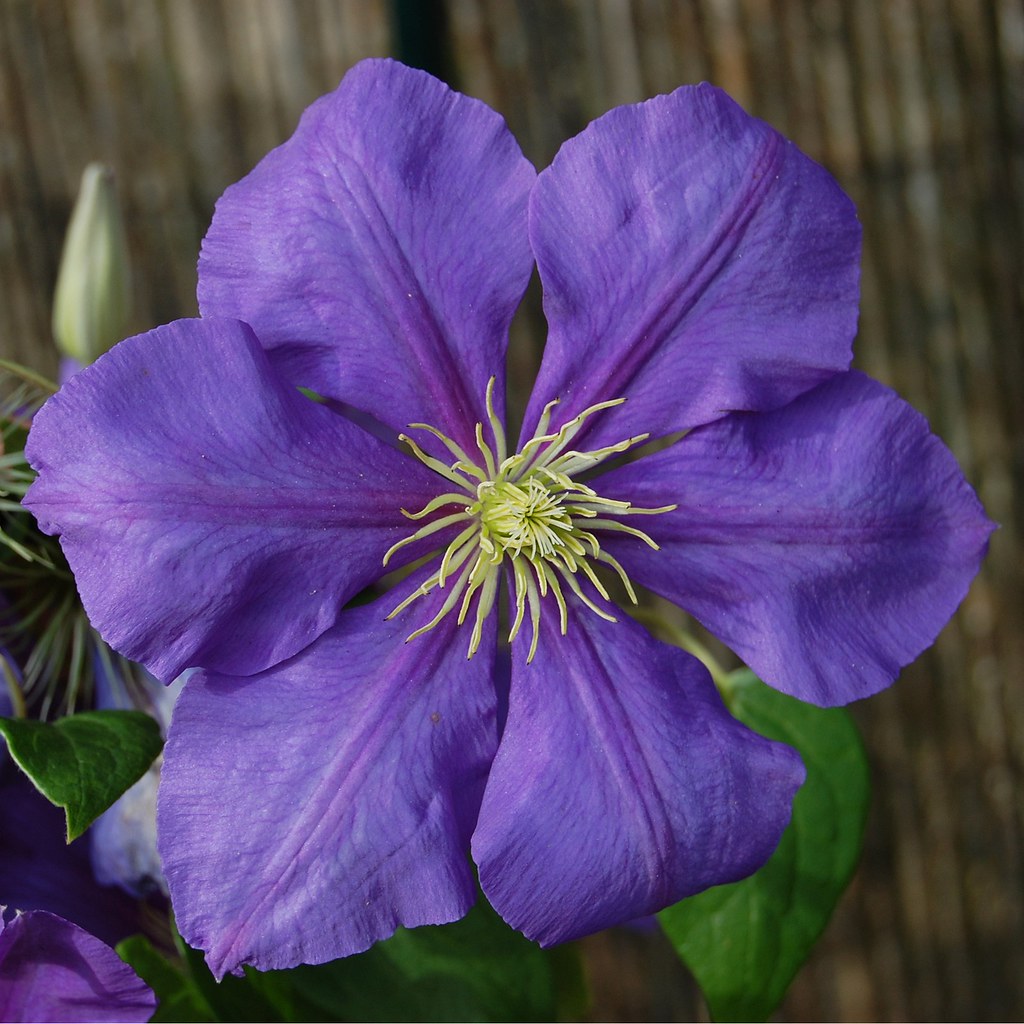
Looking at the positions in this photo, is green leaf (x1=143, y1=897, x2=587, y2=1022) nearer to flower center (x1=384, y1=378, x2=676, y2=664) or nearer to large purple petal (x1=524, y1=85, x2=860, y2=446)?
flower center (x1=384, y1=378, x2=676, y2=664)

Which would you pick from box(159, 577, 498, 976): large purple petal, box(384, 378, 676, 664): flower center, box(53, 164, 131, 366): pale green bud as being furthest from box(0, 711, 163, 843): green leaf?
box(53, 164, 131, 366): pale green bud

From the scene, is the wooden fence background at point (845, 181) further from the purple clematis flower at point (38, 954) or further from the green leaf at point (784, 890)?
the purple clematis flower at point (38, 954)

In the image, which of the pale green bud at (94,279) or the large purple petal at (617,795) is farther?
the pale green bud at (94,279)

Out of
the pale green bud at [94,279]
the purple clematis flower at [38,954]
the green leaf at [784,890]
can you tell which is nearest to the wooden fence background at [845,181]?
the pale green bud at [94,279]

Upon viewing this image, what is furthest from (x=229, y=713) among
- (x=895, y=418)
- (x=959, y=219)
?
(x=959, y=219)

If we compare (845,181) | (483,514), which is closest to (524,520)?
(483,514)

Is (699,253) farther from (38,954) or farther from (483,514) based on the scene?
(38,954)
